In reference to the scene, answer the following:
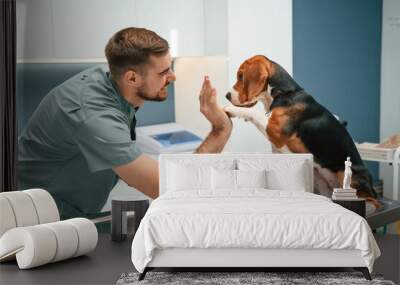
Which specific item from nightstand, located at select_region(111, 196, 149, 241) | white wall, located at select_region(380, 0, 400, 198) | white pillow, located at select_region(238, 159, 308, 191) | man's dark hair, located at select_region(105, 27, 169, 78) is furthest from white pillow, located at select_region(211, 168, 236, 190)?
white wall, located at select_region(380, 0, 400, 198)

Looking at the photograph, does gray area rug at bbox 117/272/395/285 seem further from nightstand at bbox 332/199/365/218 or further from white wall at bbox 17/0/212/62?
white wall at bbox 17/0/212/62

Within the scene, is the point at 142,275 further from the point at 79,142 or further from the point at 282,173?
the point at 79,142

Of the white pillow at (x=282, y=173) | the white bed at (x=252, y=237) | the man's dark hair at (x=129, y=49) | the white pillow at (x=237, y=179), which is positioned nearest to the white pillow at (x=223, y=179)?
the white pillow at (x=237, y=179)

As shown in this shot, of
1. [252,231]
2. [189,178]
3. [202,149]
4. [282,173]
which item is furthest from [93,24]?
[252,231]

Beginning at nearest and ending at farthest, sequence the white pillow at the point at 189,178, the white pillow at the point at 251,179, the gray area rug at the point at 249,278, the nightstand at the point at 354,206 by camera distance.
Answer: the gray area rug at the point at 249,278, the nightstand at the point at 354,206, the white pillow at the point at 251,179, the white pillow at the point at 189,178

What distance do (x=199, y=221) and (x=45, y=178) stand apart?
10.1ft

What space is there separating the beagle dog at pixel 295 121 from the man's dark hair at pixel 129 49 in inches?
40.1

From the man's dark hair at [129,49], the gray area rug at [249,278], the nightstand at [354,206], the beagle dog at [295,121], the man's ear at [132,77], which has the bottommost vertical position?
the gray area rug at [249,278]

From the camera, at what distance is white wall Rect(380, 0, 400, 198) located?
800cm

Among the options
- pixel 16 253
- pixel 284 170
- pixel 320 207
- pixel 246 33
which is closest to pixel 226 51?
pixel 246 33

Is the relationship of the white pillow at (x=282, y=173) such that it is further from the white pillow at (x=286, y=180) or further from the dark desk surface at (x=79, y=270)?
the dark desk surface at (x=79, y=270)

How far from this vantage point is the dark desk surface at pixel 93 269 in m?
5.68

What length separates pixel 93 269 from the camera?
6.07 metres

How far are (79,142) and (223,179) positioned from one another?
1.84 meters
